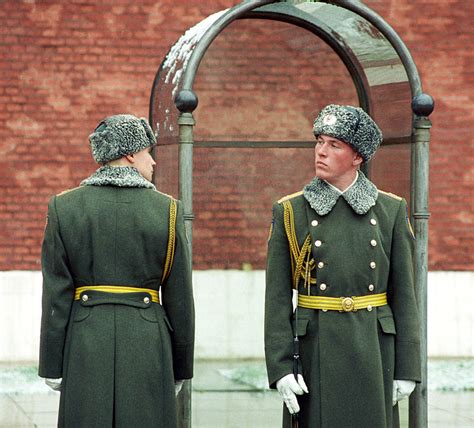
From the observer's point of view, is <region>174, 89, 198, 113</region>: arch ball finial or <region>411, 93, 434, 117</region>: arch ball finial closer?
<region>174, 89, 198, 113</region>: arch ball finial

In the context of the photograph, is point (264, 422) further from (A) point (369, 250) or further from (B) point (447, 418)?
(A) point (369, 250)

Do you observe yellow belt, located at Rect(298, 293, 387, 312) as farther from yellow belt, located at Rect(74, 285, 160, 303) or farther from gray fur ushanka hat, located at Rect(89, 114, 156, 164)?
gray fur ushanka hat, located at Rect(89, 114, 156, 164)

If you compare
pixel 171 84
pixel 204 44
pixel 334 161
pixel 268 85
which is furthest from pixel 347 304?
pixel 268 85

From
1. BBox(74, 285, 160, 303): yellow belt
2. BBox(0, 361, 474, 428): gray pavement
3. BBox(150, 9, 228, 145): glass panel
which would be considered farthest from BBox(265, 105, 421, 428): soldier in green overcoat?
BBox(0, 361, 474, 428): gray pavement

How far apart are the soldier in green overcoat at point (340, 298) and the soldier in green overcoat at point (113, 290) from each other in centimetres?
41

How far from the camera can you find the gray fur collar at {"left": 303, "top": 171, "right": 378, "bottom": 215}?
16.2 ft

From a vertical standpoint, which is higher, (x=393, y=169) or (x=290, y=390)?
(x=393, y=169)

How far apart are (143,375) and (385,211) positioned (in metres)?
1.17

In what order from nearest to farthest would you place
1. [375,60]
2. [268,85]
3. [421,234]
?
[421,234], [375,60], [268,85]

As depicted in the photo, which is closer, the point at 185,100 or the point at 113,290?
the point at 113,290

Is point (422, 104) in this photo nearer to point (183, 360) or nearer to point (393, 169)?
point (393, 169)

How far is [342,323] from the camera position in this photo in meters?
4.88

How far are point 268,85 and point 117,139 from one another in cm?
223

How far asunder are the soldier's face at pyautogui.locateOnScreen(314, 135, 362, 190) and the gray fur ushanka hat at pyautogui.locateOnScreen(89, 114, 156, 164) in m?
0.71
